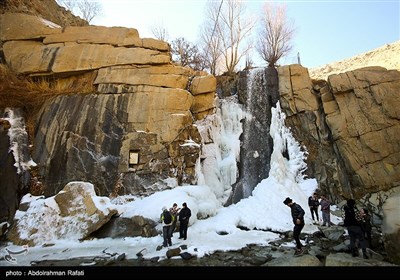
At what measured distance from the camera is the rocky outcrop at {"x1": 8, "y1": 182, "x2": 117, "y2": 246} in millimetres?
10656

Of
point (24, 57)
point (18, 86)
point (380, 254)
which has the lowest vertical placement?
point (380, 254)

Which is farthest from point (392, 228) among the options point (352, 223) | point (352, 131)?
point (352, 131)

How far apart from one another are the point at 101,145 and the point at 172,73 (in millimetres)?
6239

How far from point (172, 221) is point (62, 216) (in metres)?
5.05

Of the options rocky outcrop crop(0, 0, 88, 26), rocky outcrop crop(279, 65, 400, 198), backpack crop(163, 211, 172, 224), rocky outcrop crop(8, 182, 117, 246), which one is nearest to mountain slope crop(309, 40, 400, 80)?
rocky outcrop crop(279, 65, 400, 198)

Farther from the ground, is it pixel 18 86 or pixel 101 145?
pixel 18 86

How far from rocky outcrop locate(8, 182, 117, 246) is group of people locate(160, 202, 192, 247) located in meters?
3.04

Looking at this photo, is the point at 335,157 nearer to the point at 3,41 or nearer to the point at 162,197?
the point at 162,197

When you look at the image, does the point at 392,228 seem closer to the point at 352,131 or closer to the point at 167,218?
the point at 167,218

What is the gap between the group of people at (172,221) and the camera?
380 inches
